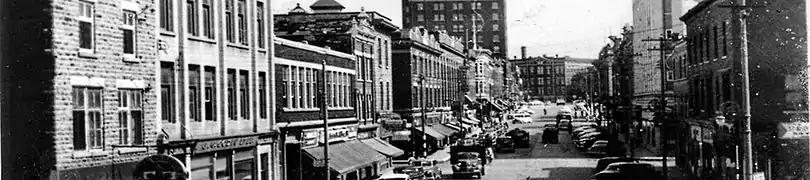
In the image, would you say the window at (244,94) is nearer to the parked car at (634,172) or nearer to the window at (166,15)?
the window at (166,15)

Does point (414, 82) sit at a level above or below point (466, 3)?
below

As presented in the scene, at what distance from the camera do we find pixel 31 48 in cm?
2191

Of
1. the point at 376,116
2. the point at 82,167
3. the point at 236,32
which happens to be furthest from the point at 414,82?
the point at 82,167

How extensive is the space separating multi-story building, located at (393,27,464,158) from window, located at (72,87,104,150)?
139 ft

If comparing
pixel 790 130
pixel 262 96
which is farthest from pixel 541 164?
pixel 262 96

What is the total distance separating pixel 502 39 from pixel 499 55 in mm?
6966

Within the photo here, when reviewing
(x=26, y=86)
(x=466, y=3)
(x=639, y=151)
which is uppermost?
(x=466, y=3)

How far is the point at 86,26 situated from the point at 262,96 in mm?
12638

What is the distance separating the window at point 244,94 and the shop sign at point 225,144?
0.89m

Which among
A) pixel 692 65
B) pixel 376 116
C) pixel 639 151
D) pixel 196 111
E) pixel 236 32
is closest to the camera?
pixel 196 111

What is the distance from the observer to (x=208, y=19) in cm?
3084

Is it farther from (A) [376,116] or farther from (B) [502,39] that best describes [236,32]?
(B) [502,39]

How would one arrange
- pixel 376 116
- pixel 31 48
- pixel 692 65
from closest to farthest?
pixel 31 48 → pixel 692 65 → pixel 376 116

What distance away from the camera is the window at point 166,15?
27891 millimetres
